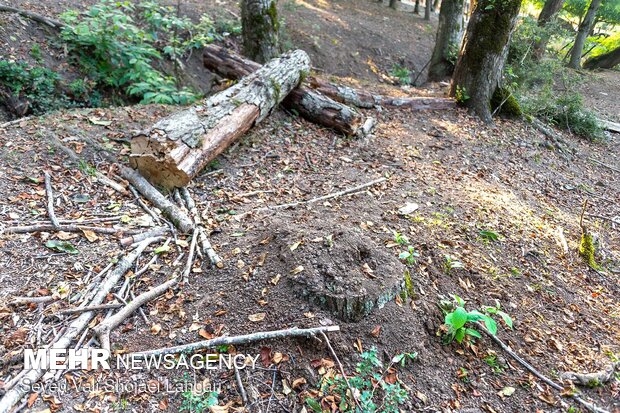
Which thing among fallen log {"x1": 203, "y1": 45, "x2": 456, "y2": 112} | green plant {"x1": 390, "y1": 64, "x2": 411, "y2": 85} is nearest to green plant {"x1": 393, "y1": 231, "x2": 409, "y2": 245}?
fallen log {"x1": 203, "y1": 45, "x2": 456, "y2": 112}

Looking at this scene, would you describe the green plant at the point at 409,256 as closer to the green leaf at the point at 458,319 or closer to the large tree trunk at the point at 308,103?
the green leaf at the point at 458,319

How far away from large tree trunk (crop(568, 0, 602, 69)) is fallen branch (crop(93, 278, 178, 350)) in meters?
15.2

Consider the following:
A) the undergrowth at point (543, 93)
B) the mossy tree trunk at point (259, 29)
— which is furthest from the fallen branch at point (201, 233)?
the undergrowth at point (543, 93)

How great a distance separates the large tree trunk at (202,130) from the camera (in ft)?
12.2

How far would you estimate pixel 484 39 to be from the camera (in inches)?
250

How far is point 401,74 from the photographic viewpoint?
35.5ft

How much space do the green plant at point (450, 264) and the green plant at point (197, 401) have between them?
2.00 metres

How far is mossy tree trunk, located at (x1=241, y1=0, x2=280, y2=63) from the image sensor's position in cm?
687

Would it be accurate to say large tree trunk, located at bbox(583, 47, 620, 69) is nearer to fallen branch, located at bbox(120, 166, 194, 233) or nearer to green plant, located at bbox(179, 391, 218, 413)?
fallen branch, located at bbox(120, 166, 194, 233)

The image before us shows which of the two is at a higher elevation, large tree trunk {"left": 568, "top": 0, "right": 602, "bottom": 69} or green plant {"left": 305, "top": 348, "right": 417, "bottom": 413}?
large tree trunk {"left": 568, "top": 0, "right": 602, "bottom": 69}

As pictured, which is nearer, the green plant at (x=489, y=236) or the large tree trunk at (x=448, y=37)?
the green plant at (x=489, y=236)

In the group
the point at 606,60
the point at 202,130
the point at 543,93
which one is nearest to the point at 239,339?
the point at 202,130

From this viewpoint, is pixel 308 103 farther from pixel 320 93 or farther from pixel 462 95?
pixel 462 95

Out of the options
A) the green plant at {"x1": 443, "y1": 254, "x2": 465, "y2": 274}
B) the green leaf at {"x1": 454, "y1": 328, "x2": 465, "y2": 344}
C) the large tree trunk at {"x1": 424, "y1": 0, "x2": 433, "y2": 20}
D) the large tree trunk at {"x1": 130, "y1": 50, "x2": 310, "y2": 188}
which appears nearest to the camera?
the green leaf at {"x1": 454, "y1": 328, "x2": 465, "y2": 344}
